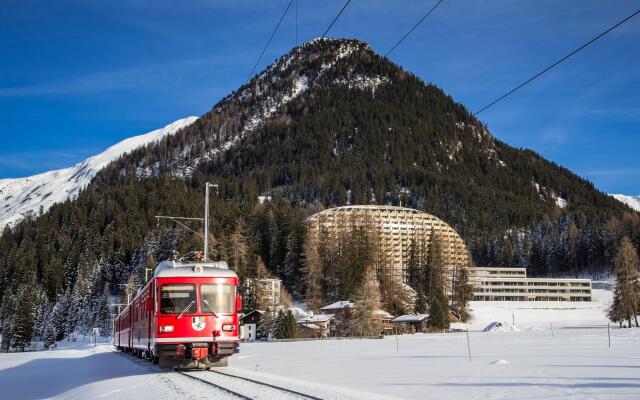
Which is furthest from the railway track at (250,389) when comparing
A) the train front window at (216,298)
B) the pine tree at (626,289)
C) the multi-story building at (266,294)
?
the pine tree at (626,289)

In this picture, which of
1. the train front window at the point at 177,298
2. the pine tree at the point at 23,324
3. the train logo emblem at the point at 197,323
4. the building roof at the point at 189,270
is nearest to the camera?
the train logo emblem at the point at 197,323

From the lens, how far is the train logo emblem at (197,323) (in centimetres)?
2247

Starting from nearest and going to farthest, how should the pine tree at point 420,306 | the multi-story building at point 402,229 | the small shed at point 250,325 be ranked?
the small shed at point 250,325 < the pine tree at point 420,306 < the multi-story building at point 402,229

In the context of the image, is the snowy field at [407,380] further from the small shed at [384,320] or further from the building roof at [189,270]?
the small shed at [384,320]

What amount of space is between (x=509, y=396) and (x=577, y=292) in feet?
506

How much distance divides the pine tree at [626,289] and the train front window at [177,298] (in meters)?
68.0

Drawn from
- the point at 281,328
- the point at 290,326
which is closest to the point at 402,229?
the point at 290,326

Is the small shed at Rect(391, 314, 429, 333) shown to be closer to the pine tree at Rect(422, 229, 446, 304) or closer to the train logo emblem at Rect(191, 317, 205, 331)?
the pine tree at Rect(422, 229, 446, 304)

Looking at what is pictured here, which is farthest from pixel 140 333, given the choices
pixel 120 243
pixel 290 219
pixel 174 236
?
pixel 120 243

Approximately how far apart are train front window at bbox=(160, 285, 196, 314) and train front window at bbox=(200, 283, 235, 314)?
36 cm

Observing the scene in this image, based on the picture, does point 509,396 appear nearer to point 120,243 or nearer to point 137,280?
point 137,280

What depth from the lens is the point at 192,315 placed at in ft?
74.1

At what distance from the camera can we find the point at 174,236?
145 meters

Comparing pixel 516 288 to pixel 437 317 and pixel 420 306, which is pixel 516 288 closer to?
pixel 420 306
